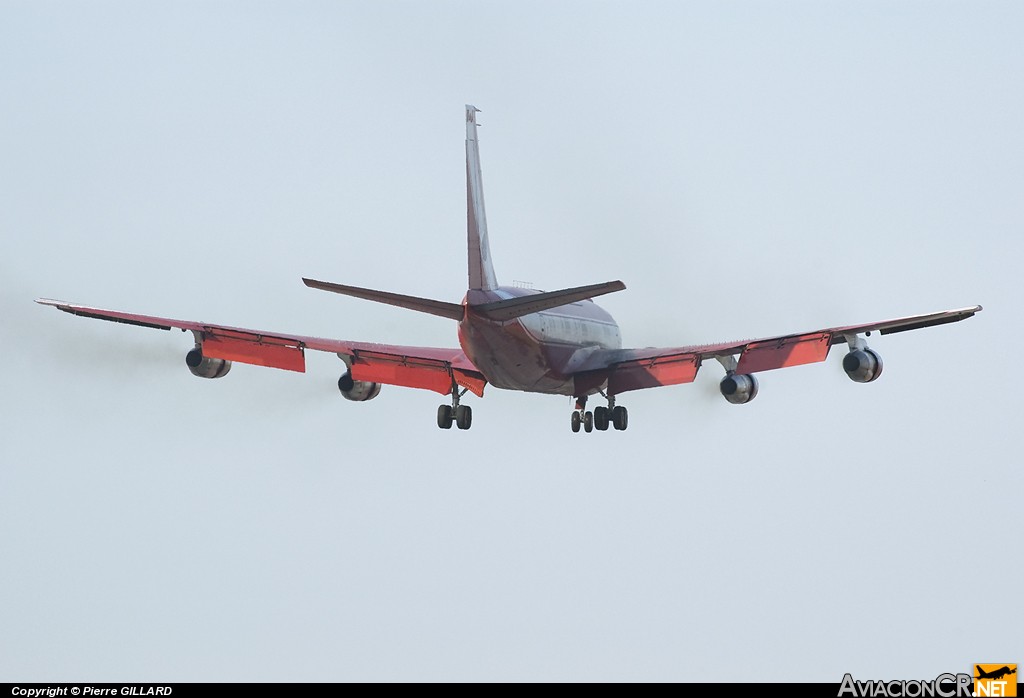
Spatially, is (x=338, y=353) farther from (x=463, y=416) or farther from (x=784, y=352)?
(x=784, y=352)

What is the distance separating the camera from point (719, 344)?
57.2m

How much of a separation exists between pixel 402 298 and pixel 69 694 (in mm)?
14479

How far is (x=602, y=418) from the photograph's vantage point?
2429 inches

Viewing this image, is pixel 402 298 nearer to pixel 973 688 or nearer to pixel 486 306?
pixel 486 306

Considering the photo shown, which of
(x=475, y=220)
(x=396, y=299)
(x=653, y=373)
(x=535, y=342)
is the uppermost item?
(x=475, y=220)

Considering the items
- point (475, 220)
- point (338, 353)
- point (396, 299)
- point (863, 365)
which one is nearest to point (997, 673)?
point (863, 365)

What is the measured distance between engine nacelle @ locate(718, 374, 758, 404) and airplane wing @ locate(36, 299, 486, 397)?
28.7ft

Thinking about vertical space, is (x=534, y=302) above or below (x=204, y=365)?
below

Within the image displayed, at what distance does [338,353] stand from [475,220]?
6898 mm

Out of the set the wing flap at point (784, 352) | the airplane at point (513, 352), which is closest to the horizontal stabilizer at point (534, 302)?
the airplane at point (513, 352)

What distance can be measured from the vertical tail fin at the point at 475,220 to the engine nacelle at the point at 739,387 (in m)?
8.56

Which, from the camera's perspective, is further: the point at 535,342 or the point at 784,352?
the point at 535,342

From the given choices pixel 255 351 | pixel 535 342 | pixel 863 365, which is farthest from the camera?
pixel 535 342

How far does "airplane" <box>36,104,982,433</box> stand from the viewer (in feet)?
173
